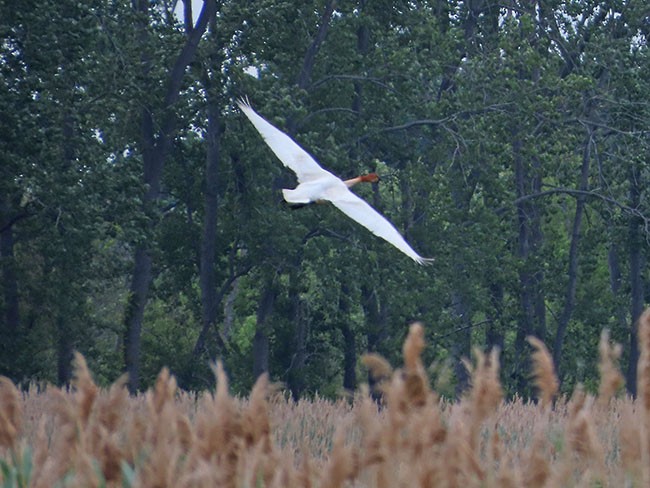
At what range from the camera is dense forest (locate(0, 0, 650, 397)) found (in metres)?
25.0

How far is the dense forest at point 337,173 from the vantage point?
81.9 ft

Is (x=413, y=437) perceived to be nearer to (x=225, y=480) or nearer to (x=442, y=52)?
(x=225, y=480)

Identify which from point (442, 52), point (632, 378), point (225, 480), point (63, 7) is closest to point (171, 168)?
point (442, 52)

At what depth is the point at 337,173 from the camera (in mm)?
26812

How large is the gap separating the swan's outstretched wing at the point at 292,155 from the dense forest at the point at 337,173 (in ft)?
23.6

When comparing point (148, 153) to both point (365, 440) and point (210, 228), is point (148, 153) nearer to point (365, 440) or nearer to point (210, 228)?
point (210, 228)

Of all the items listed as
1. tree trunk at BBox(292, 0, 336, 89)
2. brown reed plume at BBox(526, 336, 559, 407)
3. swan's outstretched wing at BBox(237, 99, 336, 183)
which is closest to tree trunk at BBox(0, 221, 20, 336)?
tree trunk at BBox(292, 0, 336, 89)

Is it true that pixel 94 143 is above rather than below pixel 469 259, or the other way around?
above

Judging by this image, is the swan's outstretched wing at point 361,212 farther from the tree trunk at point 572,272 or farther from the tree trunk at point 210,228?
the tree trunk at point 572,272

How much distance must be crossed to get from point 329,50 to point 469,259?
5.27m

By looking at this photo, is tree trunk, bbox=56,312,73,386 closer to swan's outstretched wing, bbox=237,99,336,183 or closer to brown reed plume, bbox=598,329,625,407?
swan's outstretched wing, bbox=237,99,336,183

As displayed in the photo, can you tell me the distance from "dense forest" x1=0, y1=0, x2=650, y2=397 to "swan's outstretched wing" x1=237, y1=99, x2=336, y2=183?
7.19m

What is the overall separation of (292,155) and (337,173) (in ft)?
41.2

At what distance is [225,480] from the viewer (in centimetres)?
357
